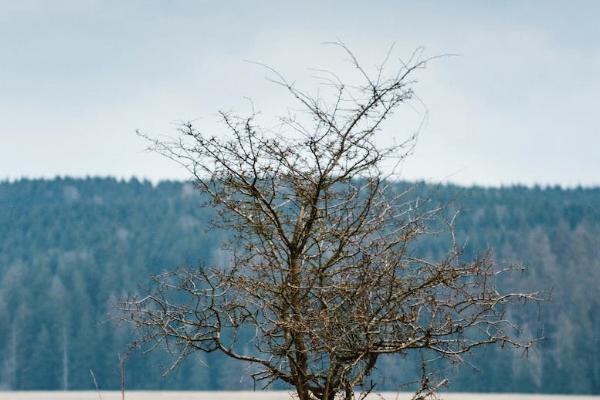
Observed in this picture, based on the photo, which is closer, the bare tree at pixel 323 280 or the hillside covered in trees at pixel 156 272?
the bare tree at pixel 323 280

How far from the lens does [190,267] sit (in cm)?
921

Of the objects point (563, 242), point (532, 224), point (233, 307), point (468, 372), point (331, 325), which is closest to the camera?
point (331, 325)

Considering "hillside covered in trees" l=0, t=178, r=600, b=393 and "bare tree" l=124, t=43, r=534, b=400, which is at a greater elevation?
"hillside covered in trees" l=0, t=178, r=600, b=393

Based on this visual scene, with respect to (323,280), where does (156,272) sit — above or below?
above

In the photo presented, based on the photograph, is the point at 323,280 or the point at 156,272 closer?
the point at 323,280

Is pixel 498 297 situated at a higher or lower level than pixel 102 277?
lower

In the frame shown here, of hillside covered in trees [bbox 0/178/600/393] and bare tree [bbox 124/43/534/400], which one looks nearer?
bare tree [bbox 124/43/534/400]

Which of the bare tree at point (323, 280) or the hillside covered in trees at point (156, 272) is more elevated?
the hillside covered in trees at point (156, 272)

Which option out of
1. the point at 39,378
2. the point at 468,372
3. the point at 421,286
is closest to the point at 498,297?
the point at 421,286

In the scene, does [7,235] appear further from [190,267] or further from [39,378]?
[190,267]

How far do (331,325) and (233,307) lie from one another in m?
0.90

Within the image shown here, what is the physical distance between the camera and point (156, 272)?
138500mm

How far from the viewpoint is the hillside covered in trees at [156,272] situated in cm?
10812

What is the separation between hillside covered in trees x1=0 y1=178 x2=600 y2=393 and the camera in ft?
355
